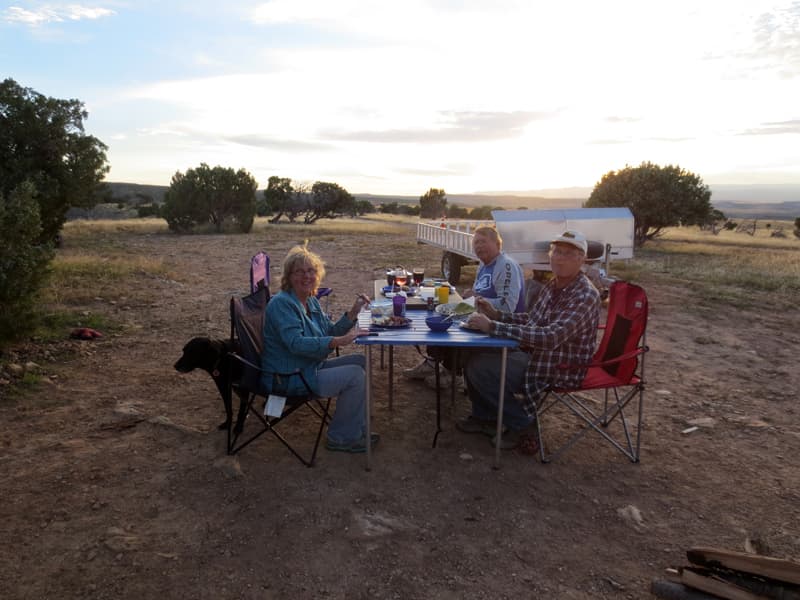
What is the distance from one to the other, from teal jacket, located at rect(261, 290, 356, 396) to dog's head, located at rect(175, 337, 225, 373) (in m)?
0.36

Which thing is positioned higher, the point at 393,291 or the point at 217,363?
the point at 393,291

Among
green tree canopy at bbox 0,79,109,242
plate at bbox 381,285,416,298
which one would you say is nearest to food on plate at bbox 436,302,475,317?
plate at bbox 381,285,416,298

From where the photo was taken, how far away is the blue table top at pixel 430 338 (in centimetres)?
335

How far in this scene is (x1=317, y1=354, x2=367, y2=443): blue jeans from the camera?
3.69 m

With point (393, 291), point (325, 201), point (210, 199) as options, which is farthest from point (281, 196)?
point (393, 291)

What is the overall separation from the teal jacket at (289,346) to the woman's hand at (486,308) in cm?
114

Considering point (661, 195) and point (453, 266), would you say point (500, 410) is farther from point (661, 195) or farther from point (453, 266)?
point (661, 195)

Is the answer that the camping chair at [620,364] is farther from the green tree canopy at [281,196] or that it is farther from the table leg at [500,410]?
the green tree canopy at [281,196]

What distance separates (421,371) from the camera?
5.32 metres

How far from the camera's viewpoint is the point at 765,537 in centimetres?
303

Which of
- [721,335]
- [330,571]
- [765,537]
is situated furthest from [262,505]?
[721,335]

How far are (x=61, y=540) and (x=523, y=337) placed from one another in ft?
8.98

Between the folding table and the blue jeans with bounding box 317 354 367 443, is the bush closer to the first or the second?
the blue jeans with bounding box 317 354 367 443

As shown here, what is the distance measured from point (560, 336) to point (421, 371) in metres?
2.03
